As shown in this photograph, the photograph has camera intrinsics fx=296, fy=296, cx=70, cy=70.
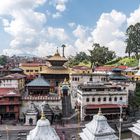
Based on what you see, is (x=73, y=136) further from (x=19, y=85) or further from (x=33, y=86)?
(x=19, y=85)

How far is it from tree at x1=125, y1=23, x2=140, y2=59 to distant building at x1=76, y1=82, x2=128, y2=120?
187 feet

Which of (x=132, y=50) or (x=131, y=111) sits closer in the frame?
(x=131, y=111)

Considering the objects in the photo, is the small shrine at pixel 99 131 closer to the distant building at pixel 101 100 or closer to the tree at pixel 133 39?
the distant building at pixel 101 100

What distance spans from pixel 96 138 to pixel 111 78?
52.3m

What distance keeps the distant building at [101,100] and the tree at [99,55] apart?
55352 mm

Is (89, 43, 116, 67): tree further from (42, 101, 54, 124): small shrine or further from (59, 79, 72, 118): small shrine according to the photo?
(42, 101, 54, 124): small shrine

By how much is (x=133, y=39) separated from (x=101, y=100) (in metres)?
60.5

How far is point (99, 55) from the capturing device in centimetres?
11581

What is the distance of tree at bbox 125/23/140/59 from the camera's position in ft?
369

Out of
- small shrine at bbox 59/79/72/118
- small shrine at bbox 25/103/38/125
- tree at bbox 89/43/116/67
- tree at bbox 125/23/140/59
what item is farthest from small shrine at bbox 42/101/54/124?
tree at bbox 125/23/140/59

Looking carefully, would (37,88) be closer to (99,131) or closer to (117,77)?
(117,77)

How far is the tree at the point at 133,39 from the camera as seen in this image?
11256 centimetres

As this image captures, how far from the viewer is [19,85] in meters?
71.4

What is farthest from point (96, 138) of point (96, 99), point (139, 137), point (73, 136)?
point (96, 99)
